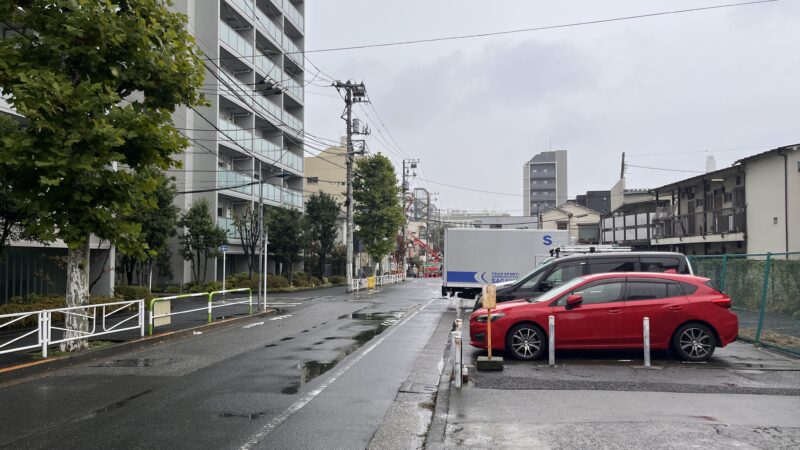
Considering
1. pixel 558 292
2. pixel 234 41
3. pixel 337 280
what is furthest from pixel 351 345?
pixel 337 280

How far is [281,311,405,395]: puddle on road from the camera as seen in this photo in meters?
9.32

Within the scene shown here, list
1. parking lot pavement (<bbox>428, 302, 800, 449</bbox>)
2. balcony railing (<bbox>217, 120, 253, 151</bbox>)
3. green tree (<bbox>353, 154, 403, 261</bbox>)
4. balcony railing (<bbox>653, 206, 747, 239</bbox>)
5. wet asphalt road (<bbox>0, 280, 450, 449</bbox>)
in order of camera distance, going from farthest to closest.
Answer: green tree (<bbox>353, 154, 403, 261</bbox>) < balcony railing (<bbox>217, 120, 253, 151</bbox>) < balcony railing (<bbox>653, 206, 747, 239</bbox>) < wet asphalt road (<bbox>0, 280, 450, 449</bbox>) < parking lot pavement (<bbox>428, 302, 800, 449</bbox>)

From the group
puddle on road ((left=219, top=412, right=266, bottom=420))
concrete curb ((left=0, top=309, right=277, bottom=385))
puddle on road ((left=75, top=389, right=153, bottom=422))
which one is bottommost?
concrete curb ((left=0, top=309, right=277, bottom=385))

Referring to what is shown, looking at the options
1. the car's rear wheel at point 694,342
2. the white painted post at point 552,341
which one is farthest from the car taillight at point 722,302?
the white painted post at point 552,341

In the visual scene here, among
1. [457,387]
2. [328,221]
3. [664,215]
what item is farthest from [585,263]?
[328,221]

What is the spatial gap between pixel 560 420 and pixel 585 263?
824cm

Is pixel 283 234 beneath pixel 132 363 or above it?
above

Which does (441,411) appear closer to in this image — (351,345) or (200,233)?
(351,345)

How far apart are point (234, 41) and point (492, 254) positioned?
23.1 metres

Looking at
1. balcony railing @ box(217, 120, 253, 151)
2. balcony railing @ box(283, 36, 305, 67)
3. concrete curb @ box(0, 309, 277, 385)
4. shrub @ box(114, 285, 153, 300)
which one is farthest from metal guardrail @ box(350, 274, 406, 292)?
concrete curb @ box(0, 309, 277, 385)

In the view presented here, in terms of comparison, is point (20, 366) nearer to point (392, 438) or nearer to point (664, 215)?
point (392, 438)

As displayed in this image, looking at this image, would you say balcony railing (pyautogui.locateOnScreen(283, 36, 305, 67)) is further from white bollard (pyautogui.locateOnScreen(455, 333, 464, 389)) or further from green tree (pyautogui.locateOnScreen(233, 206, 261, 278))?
white bollard (pyautogui.locateOnScreen(455, 333, 464, 389))

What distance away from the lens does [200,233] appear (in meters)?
32.6

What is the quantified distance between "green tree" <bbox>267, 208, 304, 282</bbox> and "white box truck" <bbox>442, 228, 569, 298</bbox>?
18164mm
